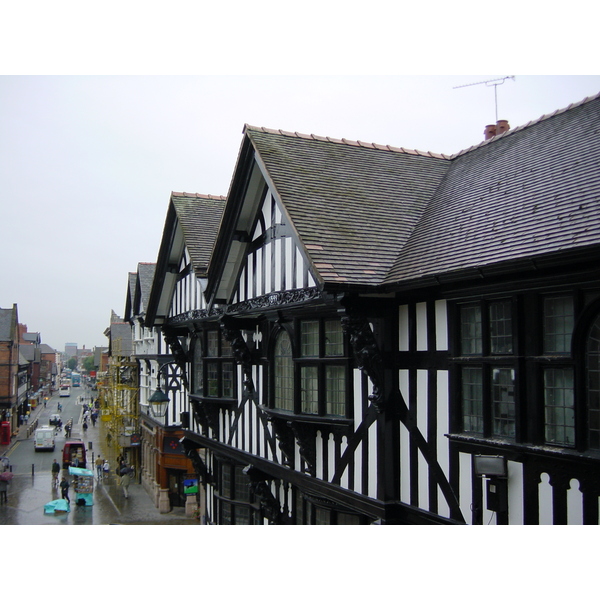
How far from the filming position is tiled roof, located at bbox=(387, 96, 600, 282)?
221 inches

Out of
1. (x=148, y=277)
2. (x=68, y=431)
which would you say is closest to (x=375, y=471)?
(x=148, y=277)

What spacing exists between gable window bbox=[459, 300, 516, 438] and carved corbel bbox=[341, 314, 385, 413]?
1078mm

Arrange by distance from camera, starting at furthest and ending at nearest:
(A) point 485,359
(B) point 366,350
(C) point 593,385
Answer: (B) point 366,350, (A) point 485,359, (C) point 593,385

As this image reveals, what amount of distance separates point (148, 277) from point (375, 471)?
1941cm

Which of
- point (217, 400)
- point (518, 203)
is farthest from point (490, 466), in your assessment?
point (217, 400)

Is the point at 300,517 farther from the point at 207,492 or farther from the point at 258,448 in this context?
the point at 207,492

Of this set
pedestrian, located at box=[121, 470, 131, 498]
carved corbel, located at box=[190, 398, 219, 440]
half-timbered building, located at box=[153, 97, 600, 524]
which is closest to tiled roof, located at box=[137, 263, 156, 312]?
pedestrian, located at box=[121, 470, 131, 498]

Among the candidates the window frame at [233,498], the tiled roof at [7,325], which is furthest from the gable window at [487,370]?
the tiled roof at [7,325]

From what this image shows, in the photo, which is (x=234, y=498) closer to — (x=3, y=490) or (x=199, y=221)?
(x=199, y=221)

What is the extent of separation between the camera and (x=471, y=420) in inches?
244

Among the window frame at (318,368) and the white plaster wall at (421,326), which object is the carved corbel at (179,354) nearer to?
the window frame at (318,368)

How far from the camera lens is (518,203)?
6.75 m

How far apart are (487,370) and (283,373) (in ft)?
13.1

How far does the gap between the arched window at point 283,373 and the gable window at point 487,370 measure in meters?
3.29
